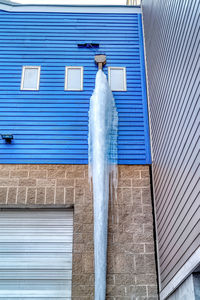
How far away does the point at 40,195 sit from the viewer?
8852 millimetres

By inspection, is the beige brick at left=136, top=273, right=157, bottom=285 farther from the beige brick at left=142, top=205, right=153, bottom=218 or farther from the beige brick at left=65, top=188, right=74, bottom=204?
the beige brick at left=65, top=188, right=74, bottom=204

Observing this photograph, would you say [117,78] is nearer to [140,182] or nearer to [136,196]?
[140,182]

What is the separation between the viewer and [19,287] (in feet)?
26.7

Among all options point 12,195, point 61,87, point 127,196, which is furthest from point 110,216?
point 61,87

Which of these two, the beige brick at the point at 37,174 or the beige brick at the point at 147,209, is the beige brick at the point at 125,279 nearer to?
the beige brick at the point at 147,209

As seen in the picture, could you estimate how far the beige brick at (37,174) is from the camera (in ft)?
29.7

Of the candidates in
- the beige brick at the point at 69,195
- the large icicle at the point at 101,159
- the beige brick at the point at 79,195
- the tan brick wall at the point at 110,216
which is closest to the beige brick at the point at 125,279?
the tan brick wall at the point at 110,216

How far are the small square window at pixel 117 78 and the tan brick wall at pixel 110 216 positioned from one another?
220 centimetres

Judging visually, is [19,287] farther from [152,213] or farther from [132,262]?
[152,213]

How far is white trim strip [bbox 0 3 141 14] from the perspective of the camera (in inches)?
444

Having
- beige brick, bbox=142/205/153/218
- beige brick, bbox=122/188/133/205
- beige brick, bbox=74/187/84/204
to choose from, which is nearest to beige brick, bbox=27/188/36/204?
beige brick, bbox=74/187/84/204

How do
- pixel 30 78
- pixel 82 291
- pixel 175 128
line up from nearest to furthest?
1. pixel 175 128
2. pixel 82 291
3. pixel 30 78

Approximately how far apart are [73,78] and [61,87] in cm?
40

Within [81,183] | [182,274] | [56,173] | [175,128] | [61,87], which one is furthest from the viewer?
[61,87]
